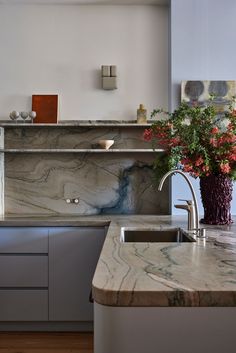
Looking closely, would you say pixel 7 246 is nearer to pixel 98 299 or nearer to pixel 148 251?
pixel 148 251

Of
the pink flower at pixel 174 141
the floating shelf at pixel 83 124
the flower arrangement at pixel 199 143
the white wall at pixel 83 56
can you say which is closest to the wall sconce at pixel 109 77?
the white wall at pixel 83 56

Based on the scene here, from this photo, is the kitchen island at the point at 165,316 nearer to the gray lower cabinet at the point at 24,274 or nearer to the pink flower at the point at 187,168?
the pink flower at the point at 187,168

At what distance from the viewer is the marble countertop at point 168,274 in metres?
0.84

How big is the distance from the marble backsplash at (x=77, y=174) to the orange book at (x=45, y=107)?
0.10 metres

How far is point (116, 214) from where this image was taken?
10.4 ft

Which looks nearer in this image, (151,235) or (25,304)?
(151,235)

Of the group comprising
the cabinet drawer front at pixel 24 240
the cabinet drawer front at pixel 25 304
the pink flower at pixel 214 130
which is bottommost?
the cabinet drawer front at pixel 25 304

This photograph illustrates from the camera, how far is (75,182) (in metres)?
3.22

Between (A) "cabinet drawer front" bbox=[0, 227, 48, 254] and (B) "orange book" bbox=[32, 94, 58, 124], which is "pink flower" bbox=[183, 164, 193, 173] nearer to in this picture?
(A) "cabinet drawer front" bbox=[0, 227, 48, 254]

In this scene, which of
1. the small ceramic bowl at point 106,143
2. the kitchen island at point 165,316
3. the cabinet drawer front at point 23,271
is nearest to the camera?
the kitchen island at point 165,316

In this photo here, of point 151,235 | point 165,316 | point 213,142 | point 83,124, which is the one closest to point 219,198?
point 213,142

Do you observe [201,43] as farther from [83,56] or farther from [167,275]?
[167,275]

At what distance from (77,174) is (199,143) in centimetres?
132

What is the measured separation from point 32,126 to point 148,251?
81.1 inches
